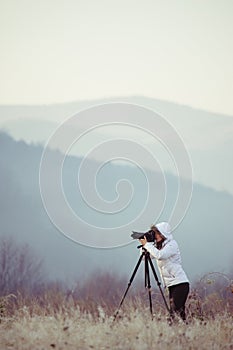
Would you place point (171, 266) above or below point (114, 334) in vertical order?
above

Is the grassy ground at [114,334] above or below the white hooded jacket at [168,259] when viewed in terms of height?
below

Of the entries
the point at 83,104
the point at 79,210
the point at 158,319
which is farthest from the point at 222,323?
the point at 83,104

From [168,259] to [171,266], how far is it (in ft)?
0.23

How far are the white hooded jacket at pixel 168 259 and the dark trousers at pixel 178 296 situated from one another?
0.05m

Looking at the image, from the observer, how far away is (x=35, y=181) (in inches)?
379

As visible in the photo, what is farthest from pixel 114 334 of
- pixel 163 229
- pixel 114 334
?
pixel 163 229

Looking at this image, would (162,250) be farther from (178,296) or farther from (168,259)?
(178,296)

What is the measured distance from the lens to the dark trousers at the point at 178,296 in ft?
18.0

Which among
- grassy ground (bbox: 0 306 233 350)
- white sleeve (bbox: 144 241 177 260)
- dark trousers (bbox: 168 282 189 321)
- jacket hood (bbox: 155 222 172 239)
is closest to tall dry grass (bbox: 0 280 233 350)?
grassy ground (bbox: 0 306 233 350)

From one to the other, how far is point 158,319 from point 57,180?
423 centimetres

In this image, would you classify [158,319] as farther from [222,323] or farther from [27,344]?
[27,344]

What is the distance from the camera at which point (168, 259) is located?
5.48 meters

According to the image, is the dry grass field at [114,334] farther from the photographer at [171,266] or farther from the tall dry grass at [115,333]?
the photographer at [171,266]

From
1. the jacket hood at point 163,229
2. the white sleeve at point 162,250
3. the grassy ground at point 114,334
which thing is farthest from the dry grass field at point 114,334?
the jacket hood at point 163,229
